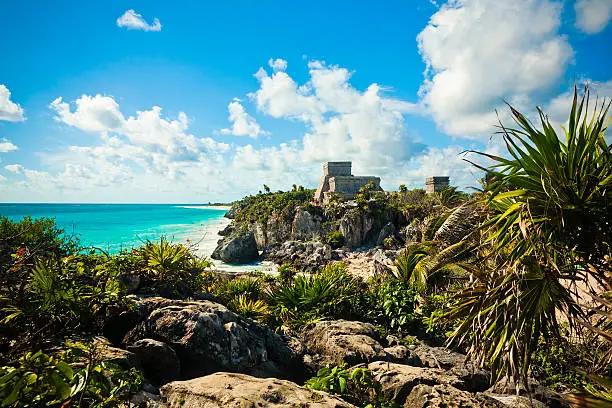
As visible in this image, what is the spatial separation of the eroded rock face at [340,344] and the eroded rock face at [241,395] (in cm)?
165

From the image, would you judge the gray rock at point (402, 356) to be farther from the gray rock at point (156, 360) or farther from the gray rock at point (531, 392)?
the gray rock at point (156, 360)

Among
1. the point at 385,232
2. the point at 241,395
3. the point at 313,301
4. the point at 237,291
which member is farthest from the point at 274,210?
the point at 241,395

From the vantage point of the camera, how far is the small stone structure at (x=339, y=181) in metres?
36.6

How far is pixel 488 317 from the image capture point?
2953 mm

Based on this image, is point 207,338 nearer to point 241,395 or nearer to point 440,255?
point 241,395

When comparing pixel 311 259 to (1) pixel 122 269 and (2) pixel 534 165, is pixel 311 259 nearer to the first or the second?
(1) pixel 122 269

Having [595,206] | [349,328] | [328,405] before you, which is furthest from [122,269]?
[595,206]

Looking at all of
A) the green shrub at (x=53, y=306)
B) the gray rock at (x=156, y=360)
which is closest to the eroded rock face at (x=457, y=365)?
the gray rock at (x=156, y=360)

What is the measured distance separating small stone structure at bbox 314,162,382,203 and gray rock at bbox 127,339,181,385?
30.2 m

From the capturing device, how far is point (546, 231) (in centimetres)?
278

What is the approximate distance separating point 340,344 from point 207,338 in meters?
1.90

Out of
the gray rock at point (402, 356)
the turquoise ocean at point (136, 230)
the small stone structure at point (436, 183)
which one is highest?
the small stone structure at point (436, 183)

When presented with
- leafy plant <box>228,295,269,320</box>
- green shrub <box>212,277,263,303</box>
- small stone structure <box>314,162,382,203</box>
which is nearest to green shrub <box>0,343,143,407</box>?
leafy plant <box>228,295,269,320</box>

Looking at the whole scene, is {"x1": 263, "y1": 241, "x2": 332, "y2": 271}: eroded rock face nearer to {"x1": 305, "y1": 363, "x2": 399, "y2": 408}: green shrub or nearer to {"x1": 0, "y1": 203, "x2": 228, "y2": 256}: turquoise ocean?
{"x1": 0, "y1": 203, "x2": 228, "y2": 256}: turquoise ocean
